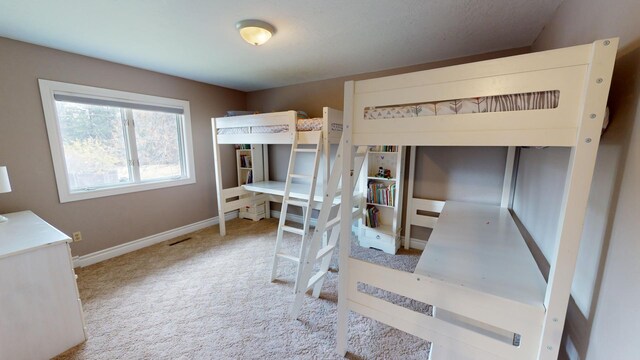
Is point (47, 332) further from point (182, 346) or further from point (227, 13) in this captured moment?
point (227, 13)

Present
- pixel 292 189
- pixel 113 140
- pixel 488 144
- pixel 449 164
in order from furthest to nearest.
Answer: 1. pixel 292 189
2. pixel 113 140
3. pixel 449 164
4. pixel 488 144

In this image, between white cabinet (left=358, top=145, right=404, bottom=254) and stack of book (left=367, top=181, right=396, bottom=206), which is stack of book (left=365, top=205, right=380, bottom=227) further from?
stack of book (left=367, top=181, right=396, bottom=206)

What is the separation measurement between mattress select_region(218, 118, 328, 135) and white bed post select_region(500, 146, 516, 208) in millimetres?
1766

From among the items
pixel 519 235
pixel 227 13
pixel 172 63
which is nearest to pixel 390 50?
pixel 227 13

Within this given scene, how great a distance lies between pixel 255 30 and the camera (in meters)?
1.76

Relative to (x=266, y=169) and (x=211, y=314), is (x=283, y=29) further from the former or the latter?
(x=266, y=169)

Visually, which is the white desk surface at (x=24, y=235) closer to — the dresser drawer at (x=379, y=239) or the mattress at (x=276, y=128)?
the mattress at (x=276, y=128)

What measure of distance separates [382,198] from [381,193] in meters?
0.07

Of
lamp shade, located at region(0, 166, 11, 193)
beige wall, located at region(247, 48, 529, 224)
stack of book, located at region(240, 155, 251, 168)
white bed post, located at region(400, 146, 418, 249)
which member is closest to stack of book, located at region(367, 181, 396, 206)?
white bed post, located at region(400, 146, 418, 249)

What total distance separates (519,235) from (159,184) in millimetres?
3937

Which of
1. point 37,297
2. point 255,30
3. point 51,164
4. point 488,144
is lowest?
point 37,297

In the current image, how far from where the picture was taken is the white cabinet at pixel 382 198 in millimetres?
2781

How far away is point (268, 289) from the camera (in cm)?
222

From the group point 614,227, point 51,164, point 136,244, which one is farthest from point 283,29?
point 136,244
